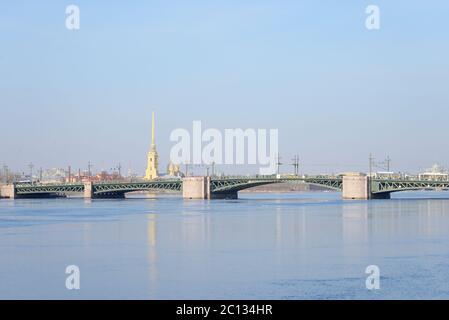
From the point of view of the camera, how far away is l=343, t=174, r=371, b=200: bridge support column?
360 feet

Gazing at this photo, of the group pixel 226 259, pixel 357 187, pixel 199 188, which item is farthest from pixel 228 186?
pixel 226 259

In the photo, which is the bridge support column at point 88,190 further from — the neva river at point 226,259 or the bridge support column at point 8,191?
the neva river at point 226,259

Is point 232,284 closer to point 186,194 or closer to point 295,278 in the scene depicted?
point 295,278

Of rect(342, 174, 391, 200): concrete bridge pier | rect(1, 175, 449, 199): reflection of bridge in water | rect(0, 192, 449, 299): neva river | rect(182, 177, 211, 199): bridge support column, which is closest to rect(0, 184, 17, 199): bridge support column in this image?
rect(1, 175, 449, 199): reflection of bridge in water

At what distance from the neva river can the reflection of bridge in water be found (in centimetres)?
5023

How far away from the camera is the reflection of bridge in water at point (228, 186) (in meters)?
108

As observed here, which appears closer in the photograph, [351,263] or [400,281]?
[400,281]

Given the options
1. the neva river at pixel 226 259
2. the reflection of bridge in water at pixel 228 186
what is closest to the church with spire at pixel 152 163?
the reflection of bridge in water at pixel 228 186

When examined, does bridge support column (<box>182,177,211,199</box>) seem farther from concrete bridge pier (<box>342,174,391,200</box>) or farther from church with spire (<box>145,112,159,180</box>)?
church with spire (<box>145,112,159,180</box>)

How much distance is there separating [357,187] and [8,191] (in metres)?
54.6

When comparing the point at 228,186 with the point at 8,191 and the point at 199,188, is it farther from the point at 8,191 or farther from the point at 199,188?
the point at 8,191
